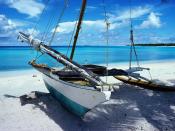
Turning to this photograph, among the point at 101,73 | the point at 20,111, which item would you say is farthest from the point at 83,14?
the point at 20,111

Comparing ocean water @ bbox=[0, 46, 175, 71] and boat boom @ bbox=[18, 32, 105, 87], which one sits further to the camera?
ocean water @ bbox=[0, 46, 175, 71]

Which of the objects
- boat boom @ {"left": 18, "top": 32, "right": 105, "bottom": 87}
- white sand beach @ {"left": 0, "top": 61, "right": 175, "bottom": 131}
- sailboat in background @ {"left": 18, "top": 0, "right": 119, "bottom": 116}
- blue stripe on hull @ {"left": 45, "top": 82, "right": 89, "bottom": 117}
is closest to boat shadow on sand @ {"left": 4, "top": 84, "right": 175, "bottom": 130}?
white sand beach @ {"left": 0, "top": 61, "right": 175, "bottom": 131}

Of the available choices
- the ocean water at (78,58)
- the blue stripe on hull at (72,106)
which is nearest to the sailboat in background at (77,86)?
the blue stripe on hull at (72,106)

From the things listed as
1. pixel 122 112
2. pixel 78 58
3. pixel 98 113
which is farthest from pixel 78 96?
pixel 78 58

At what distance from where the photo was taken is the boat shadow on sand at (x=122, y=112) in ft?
24.4

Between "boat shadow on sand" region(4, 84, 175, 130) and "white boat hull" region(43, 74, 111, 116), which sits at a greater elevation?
"white boat hull" region(43, 74, 111, 116)

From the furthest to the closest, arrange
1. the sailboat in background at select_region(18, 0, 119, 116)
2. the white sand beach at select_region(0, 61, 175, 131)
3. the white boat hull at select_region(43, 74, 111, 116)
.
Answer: the white sand beach at select_region(0, 61, 175, 131), the sailboat in background at select_region(18, 0, 119, 116), the white boat hull at select_region(43, 74, 111, 116)

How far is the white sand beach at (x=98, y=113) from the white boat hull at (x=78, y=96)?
44 centimetres

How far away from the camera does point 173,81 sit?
14297mm

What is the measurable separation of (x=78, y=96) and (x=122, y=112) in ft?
6.40

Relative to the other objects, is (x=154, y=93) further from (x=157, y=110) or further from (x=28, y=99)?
(x=28, y=99)

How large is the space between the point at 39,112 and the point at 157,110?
380cm

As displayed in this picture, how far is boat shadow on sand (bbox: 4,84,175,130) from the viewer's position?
743cm

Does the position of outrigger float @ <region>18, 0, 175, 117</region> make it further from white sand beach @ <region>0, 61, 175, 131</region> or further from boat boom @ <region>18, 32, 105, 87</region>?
white sand beach @ <region>0, 61, 175, 131</region>
